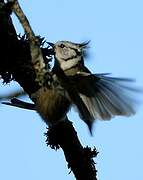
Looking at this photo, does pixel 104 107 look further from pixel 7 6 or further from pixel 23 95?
pixel 7 6

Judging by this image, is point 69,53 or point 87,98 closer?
point 87,98

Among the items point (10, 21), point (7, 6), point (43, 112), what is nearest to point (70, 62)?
point (43, 112)

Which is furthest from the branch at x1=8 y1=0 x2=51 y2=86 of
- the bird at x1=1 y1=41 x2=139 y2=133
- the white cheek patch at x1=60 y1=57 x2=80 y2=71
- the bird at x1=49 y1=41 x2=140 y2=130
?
the white cheek patch at x1=60 y1=57 x2=80 y2=71

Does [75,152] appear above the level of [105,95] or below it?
below

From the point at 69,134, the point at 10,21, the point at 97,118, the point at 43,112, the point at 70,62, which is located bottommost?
the point at 69,134

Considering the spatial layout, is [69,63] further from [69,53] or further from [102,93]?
[102,93]

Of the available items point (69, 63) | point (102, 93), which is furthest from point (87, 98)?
point (69, 63)

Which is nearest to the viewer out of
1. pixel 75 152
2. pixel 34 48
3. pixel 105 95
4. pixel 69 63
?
pixel 34 48

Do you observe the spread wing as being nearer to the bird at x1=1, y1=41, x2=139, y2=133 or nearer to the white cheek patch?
the bird at x1=1, y1=41, x2=139, y2=133
